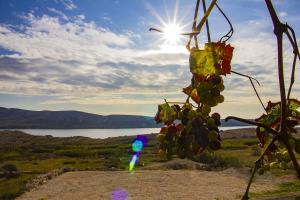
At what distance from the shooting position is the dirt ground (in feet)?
55.9

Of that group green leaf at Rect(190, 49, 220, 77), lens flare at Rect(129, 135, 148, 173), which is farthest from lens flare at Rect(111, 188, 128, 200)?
green leaf at Rect(190, 49, 220, 77)

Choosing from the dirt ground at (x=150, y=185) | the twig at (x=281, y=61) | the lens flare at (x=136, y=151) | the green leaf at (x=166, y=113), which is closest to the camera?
the twig at (x=281, y=61)

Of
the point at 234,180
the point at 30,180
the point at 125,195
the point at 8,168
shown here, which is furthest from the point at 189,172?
the point at 8,168

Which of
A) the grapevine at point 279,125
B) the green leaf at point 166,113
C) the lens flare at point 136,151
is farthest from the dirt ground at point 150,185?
the green leaf at point 166,113

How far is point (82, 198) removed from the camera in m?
16.8

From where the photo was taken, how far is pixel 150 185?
1905 centimetres

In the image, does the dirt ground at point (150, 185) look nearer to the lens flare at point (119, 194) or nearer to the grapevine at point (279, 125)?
the lens flare at point (119, 194)

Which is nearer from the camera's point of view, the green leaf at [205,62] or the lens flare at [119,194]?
the green leaf at [205,62]

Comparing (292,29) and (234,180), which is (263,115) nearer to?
(292,29)

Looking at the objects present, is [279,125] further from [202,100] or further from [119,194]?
[119,194]

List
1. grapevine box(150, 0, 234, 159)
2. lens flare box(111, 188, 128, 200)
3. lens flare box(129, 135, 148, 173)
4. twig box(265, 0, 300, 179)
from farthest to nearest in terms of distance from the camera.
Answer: lens flare box(129, 135, 148, 173)
lens flare box(111, 188, 128, 200)
grapevine box(150, 0, 234, 159)
twig box(265, 0, 300, 179)

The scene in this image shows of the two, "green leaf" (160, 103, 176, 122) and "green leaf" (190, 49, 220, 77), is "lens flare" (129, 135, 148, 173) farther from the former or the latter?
"green leaf" (190, 49, 220, 77)

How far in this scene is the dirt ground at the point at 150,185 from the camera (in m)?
17.0

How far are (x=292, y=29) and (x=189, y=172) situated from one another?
2220 cm
